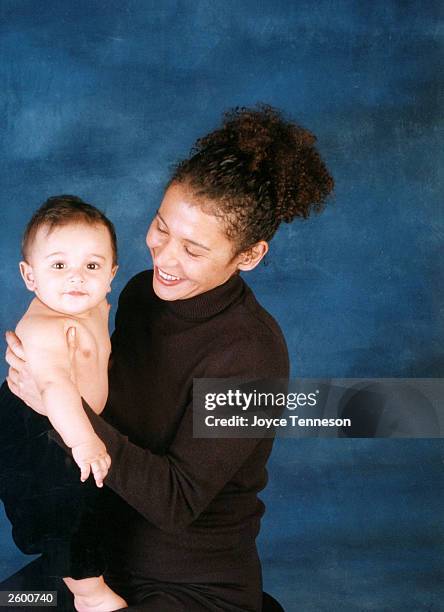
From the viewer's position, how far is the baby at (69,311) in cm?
177

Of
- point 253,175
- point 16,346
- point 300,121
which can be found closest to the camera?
point 253,175

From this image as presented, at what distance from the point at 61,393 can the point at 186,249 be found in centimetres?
42

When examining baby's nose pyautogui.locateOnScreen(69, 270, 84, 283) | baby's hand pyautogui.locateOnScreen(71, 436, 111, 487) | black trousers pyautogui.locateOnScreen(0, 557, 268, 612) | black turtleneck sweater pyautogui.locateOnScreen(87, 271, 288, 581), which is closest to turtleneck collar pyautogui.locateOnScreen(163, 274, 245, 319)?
black turtleneck sweater pyautogui.locateOnScreen(87, 271, 288, 581)

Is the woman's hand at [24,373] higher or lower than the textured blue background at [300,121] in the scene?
lower

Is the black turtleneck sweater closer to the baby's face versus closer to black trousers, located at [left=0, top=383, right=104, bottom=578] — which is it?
black trousers, located at [left=0, top=383, right=104, bottom=578]

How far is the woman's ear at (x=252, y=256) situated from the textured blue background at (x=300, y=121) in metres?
0.11

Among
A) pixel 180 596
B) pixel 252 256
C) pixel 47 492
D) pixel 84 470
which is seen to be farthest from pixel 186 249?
pixel 180 596

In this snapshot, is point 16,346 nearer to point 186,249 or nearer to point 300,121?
point 186,249

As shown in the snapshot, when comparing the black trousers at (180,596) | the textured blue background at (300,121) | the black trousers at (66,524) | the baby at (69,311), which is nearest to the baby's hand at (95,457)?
the baby at (69,311)

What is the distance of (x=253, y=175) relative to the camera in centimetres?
174

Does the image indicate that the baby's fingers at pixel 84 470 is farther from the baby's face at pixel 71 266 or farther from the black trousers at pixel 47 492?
the baby's face at pixel 71 266

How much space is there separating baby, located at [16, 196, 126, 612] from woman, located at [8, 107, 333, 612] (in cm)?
5

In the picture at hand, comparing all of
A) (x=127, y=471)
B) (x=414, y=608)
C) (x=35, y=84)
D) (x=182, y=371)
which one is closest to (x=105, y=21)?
(x=35, y=84)

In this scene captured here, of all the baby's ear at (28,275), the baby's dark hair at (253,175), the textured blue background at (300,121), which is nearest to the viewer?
the baby's dark hair at (253,175)
